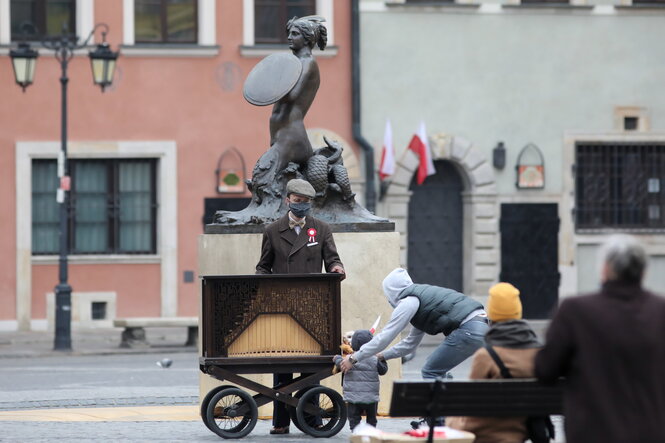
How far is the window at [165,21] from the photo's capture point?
2892 centimetres

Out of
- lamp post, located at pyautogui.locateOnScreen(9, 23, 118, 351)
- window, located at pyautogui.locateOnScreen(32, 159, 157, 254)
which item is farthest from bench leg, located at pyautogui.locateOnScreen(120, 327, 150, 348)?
window, located at pyautogui.locateOnScreen(32, 159, 157, 254)

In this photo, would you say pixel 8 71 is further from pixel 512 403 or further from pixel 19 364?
pixel 512 403

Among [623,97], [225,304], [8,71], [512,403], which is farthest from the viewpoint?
[623,97]

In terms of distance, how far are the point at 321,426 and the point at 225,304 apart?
1.11m

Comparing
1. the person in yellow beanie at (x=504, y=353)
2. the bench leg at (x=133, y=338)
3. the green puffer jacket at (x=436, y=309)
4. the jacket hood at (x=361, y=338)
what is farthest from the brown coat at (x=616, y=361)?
the bench leg at (x=133, y=338)

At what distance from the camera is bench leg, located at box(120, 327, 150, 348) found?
2566 centimetres

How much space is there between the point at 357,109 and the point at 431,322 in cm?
1832

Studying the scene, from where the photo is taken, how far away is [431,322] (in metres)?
11.5

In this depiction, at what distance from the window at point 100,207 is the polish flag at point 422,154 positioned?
4.38m

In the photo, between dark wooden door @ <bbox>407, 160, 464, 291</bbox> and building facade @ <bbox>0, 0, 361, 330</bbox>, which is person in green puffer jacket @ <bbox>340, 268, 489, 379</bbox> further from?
dark wooden door @ <bbox>407, 160, 464, 291</bbox>

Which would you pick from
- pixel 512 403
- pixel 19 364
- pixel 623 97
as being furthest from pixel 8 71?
pixel 512 403

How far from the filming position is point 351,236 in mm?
14070

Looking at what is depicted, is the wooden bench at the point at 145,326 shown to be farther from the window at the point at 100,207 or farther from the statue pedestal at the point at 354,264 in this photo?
the statue pedestal at the point at 354,264

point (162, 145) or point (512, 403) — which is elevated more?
point (162, 145)
